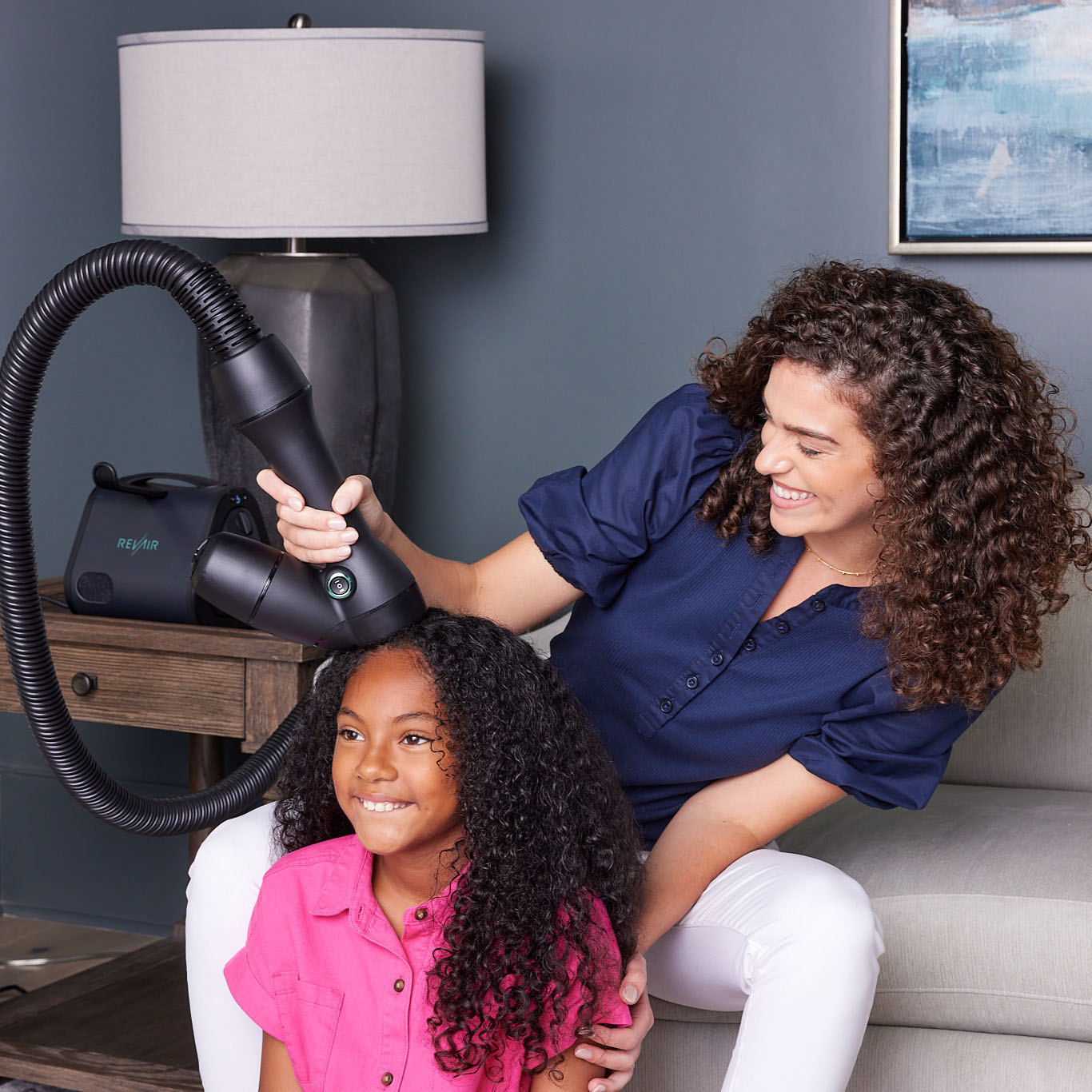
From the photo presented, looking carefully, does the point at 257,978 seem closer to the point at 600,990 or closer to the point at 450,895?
the point at 450,895

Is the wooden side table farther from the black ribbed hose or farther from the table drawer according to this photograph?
the black ribbed hose

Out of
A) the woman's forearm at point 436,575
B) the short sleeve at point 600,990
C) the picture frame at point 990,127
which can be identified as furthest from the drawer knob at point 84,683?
the picture frame at point 990,127

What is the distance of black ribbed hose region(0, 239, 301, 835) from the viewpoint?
3.60 feet

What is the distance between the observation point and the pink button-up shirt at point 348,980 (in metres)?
1.23

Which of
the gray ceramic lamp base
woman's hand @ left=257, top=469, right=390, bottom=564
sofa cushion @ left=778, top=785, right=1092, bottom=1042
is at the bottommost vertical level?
sofa cushion @ left=778, top=785, right=1092, bottom=1042

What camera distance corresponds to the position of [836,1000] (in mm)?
1281

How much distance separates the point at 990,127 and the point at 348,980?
4.92 feet

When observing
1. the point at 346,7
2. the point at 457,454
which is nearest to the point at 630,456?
the point at 457,454

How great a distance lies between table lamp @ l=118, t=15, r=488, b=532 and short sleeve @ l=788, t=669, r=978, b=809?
0.87 metres

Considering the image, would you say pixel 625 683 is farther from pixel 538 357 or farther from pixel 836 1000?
pixel 538 357

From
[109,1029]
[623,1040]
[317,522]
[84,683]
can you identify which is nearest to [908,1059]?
[623,1040]

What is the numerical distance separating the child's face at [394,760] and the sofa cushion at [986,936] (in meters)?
0.57

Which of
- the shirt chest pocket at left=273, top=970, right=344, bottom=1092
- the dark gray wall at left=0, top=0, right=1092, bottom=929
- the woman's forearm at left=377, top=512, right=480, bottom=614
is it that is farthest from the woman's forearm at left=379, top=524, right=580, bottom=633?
the dark gray wall at left=0, top=0, right=1092, bottom=929

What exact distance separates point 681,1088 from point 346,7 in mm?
1738
